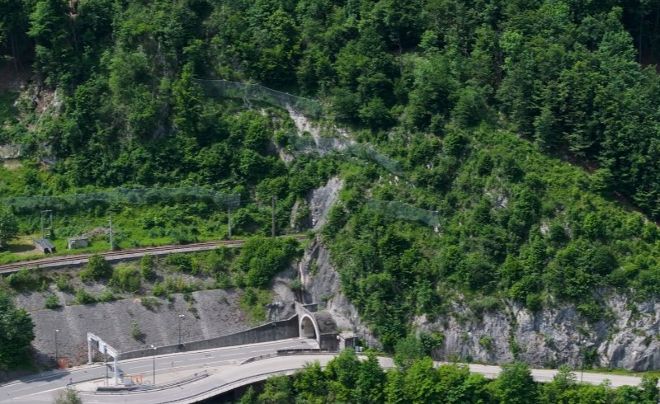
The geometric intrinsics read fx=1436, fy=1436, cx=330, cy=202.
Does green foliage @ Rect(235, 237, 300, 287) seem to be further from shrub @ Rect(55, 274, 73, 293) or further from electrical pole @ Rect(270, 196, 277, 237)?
shrub @ Rect(55, 274, 73, 293)

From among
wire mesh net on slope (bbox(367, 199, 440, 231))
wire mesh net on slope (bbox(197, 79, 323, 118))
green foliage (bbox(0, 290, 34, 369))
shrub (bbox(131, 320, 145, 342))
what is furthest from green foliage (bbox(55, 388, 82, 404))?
wire mesh net on slope (bbox(197, 79, 323, 118))

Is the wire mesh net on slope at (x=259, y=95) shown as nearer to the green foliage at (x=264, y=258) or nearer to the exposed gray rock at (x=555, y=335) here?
the green foliage at (x=264, y=258)

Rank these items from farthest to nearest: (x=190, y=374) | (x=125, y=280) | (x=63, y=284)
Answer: (x=125, y=280)
(x=63, y=284)
(x=190, y=374)

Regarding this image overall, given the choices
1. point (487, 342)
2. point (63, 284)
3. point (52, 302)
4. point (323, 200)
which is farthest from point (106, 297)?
point (487, 342)

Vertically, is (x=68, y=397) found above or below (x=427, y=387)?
above

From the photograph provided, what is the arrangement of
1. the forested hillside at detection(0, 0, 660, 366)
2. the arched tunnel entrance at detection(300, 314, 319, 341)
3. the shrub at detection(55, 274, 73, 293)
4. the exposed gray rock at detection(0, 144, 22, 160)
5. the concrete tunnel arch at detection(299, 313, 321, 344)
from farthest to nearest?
1. the exposed gray rock at detection(0, 144, 22, 160)
2. the arched tunnel entrance at detection(300, 314, 319, 341)
3. the concrete tunnel arch at detection(299, 313, 321, 344)
4. the shrub at detection(55, 274, 73, 293)
5. the forested hillside at detection(0, 0, 660, 366)

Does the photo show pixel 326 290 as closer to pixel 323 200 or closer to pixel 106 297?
pixel 323 200

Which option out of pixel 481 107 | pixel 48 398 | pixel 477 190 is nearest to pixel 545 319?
pixel 477 190
